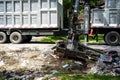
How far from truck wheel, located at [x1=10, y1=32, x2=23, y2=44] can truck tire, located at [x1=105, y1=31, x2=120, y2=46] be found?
16.5 ft

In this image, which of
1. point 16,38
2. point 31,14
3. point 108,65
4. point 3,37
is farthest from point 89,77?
point 3,37

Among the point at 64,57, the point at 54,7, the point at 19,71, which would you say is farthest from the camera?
the point at 54,7

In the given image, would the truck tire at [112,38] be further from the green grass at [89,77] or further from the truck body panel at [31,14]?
the green grass at [89,77]

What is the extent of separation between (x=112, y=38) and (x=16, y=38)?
221 inches

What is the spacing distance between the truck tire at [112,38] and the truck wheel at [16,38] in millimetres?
5019

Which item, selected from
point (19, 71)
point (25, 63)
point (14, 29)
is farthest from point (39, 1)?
point (19, 71)

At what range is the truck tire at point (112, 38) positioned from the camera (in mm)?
20859

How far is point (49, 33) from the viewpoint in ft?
70.1

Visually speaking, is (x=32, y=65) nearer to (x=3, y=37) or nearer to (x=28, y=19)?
(x=28, y=19)

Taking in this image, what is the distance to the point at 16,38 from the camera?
2188 cm

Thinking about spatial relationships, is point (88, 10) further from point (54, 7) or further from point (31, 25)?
point (31, 25)

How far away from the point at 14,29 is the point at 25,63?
7.81m

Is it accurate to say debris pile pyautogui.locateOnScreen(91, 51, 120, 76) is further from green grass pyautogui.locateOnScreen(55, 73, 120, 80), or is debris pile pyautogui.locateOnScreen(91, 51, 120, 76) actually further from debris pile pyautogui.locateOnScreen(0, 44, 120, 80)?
green grass pyautogui.locateOnScreen(55, 73, 120, 80)

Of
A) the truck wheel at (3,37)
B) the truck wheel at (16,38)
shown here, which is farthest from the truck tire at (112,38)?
the truck wheel at (3,37)
